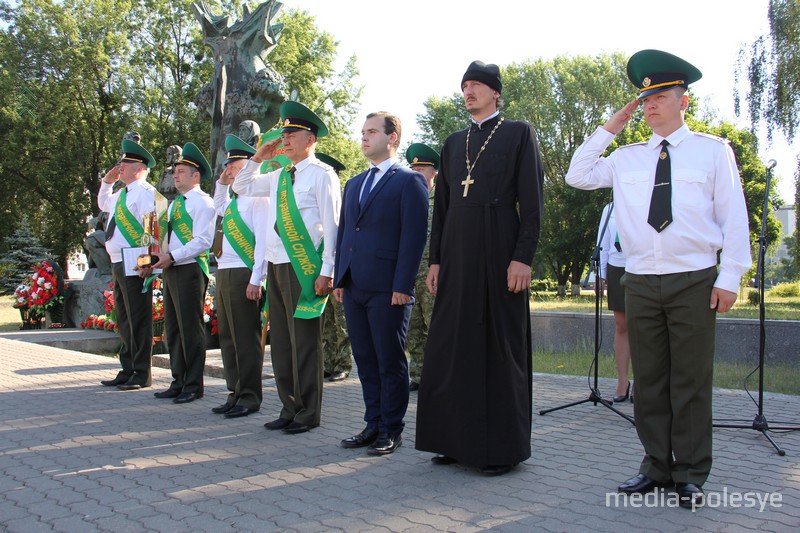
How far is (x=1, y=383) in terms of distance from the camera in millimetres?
7547

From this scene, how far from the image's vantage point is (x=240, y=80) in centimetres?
1248

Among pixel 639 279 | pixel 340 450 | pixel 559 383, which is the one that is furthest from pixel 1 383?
pixel 639 279

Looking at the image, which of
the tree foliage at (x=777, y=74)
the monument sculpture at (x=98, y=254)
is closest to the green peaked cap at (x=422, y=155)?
the monument sculpture at (x=98, y=254)

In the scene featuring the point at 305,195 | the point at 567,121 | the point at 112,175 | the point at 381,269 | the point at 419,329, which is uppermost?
the point at 567,121

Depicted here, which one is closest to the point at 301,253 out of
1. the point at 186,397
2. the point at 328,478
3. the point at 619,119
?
the point at 328,478

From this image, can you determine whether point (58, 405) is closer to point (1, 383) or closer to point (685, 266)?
point (1, 383)

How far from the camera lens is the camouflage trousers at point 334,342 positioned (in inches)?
309

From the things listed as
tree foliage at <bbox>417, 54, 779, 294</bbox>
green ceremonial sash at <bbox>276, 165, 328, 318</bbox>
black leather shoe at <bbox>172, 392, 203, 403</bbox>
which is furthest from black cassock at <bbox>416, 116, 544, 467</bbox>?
tree foliage at <bbox>417, 54, 779, 294</bbox>

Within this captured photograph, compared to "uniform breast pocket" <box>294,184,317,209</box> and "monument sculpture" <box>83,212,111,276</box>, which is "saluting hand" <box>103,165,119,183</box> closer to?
"uniform breast pocket" <box>294,184,317,209</box>

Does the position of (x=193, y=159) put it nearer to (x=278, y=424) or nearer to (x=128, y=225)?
(x=128, y=225)

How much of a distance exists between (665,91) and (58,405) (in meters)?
5.51

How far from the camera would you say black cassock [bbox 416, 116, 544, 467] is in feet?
13.3

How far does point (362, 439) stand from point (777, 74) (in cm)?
1915

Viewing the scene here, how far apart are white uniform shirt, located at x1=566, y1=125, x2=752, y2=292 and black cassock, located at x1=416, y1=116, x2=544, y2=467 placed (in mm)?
532
